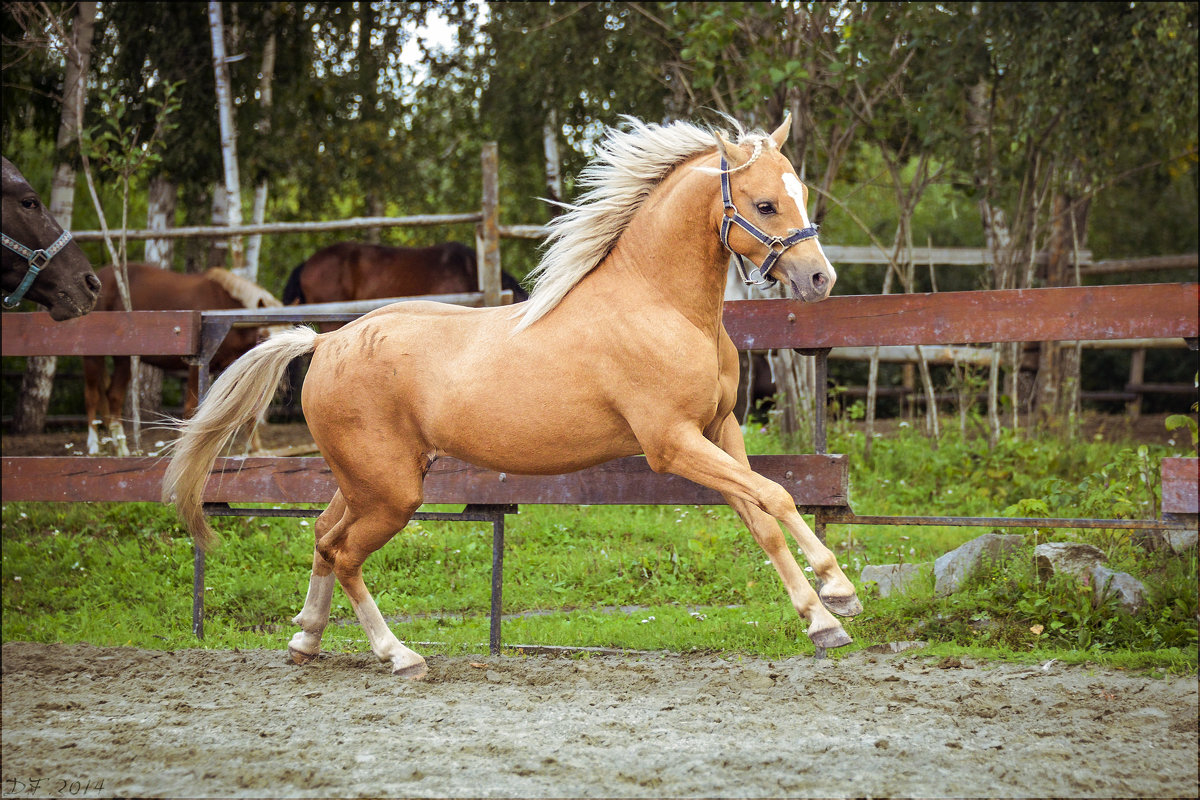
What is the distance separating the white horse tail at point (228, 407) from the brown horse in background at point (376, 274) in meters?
5.48

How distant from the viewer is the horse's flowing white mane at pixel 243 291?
8414 mm

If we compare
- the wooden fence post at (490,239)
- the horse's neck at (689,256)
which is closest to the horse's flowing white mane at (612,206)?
the horse's neck at (689,256)

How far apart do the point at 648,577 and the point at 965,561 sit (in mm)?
1700

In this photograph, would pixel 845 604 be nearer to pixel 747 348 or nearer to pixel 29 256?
pixel 747 348

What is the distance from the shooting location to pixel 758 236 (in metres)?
3.28

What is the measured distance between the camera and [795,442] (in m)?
7.28

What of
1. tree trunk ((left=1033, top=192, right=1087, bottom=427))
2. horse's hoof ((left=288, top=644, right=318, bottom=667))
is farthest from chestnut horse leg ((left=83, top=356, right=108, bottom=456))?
tree trunk ((left=1033, top=192, right=1087, bottom=427))

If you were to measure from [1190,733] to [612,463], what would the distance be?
2.30 meters

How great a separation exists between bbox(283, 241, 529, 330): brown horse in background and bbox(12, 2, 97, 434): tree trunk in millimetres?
2158

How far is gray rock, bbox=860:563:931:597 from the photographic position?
4.88 m

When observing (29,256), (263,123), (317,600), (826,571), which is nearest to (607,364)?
(826,571)

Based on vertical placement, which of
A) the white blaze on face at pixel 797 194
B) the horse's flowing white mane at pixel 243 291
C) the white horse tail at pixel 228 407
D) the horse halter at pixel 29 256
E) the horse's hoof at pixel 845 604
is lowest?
the horse's hoof at pixel 845 604

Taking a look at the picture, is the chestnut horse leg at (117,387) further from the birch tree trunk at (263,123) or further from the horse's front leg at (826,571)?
the horse's front leg at (826,571)

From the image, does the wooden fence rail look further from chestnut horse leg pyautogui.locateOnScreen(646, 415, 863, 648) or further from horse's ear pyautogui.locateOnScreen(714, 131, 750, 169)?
horse's ear pyautogui.locateOnScreen(714, 131, 750, 169)
